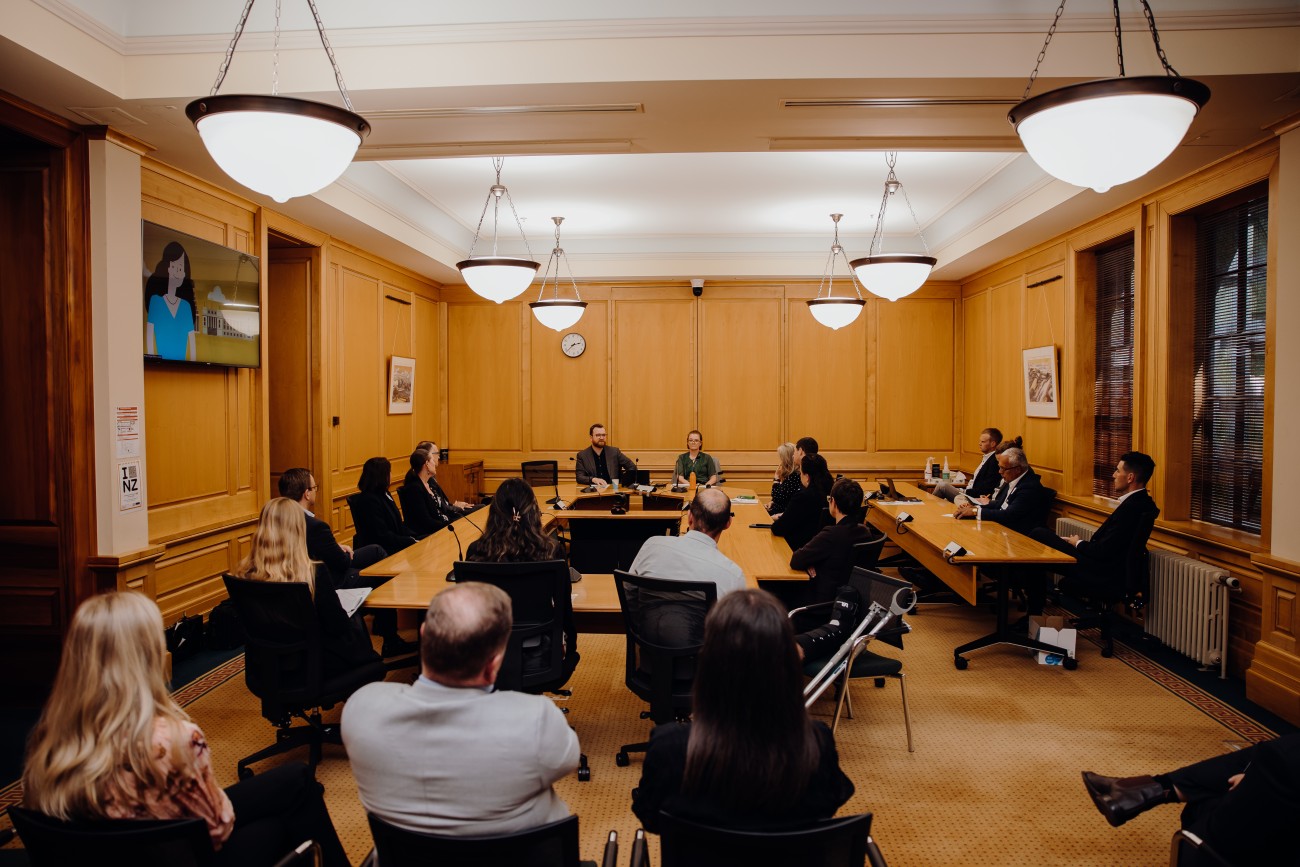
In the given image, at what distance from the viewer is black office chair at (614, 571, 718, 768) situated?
3.23 m

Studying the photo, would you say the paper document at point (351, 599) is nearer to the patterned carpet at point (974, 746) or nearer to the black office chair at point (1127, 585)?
the patterned carpet at point (974, 746)

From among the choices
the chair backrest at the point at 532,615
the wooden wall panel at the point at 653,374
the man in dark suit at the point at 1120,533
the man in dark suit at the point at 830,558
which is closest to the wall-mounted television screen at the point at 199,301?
the chair backrest at the point at 532,615

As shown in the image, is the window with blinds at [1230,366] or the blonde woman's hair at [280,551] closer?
the blonde woman's hair at [280,551]

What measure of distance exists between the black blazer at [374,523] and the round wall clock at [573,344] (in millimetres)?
4937

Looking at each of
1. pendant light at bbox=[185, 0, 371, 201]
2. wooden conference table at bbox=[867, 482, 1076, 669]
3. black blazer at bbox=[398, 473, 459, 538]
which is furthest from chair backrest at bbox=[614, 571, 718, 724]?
black blazer at bbox=[398, 473, 459, 538]

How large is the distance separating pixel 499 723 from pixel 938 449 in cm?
963

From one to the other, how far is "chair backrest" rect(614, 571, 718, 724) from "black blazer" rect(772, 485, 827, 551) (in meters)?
→ 2.12

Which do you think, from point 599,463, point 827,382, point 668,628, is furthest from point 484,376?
point 668,628

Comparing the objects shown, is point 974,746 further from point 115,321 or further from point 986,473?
point 115,321

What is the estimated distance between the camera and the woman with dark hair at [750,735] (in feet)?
5.53

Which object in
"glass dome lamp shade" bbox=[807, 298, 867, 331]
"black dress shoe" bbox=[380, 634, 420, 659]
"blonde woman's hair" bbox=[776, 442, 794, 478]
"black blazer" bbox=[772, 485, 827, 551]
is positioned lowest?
"black dress shoe" bbox=[380, 634, 420, 659]

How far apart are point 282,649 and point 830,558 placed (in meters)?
2.71

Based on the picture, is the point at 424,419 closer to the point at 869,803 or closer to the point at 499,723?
the point at 869,803

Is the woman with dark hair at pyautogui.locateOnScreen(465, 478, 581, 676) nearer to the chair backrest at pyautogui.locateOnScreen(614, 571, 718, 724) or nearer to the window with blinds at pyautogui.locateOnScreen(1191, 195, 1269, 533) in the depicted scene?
the chair backrest at pyautogui.locateOnScreen(614, 571, 718, 724)
